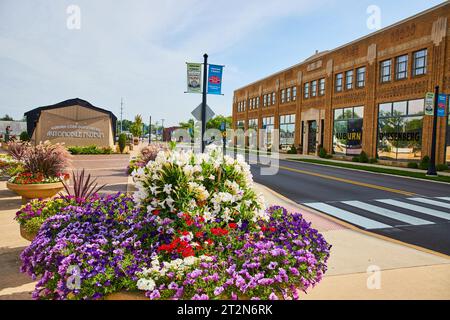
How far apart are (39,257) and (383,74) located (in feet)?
101

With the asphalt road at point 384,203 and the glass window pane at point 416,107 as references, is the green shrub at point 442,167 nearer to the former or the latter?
the glass window pane at point 416,107

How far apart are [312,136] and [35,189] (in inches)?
1412

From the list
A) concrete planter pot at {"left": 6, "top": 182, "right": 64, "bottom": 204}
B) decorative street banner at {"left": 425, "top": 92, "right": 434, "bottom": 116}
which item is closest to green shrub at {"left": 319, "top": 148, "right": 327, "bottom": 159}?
decorative street banner at {"left": 425, "top": 92, "right": 434, "bottom": 116}

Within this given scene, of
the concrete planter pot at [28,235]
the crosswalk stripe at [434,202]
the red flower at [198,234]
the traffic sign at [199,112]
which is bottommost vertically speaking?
the crosswalk stripe at [434,202]

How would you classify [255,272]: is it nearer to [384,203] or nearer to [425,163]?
[384,203]

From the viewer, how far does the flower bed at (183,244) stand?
3139 millimetres

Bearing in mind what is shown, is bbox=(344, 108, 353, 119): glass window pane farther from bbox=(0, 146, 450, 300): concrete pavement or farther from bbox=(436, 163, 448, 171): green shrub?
bbox=(0, 146, 450, 300): concrete pavement

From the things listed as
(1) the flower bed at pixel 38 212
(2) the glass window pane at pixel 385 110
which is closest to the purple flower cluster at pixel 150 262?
(1) the flower bed at pixel 38 212

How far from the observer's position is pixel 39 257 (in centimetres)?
369

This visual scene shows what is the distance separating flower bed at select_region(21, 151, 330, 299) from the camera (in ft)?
10.3

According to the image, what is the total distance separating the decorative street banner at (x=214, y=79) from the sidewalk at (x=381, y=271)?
6.36 meters

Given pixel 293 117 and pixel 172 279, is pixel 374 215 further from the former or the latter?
pixel 293 117
